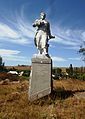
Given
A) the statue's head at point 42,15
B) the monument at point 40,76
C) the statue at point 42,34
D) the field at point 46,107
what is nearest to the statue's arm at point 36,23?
the statue at point 42,34

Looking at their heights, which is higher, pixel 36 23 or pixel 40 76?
pixel 36 23

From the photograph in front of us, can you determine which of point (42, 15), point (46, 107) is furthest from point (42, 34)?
point (46, 107)

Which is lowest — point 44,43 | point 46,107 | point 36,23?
point 46,107

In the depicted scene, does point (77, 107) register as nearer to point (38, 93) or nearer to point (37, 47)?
point (38, 93)

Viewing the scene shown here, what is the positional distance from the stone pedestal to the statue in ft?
2.45

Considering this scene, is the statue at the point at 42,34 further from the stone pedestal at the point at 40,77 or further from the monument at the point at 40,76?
the stone pedestal at the point at 40,77

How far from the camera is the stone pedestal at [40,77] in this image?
11.2 m

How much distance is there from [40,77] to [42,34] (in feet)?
6.93

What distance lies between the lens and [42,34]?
12.0m

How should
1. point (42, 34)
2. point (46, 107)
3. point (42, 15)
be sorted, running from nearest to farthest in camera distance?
point (46, 107) → point (42, 34) → point (42, 15)

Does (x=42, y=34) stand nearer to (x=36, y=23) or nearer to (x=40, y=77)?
(x=36, y=23)

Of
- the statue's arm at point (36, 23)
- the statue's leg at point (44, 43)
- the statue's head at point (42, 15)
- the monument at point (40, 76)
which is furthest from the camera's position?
the statue's head at point (42, 15)

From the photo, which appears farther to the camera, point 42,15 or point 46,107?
point 42,15

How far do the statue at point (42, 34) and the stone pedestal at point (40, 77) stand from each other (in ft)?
2.45
